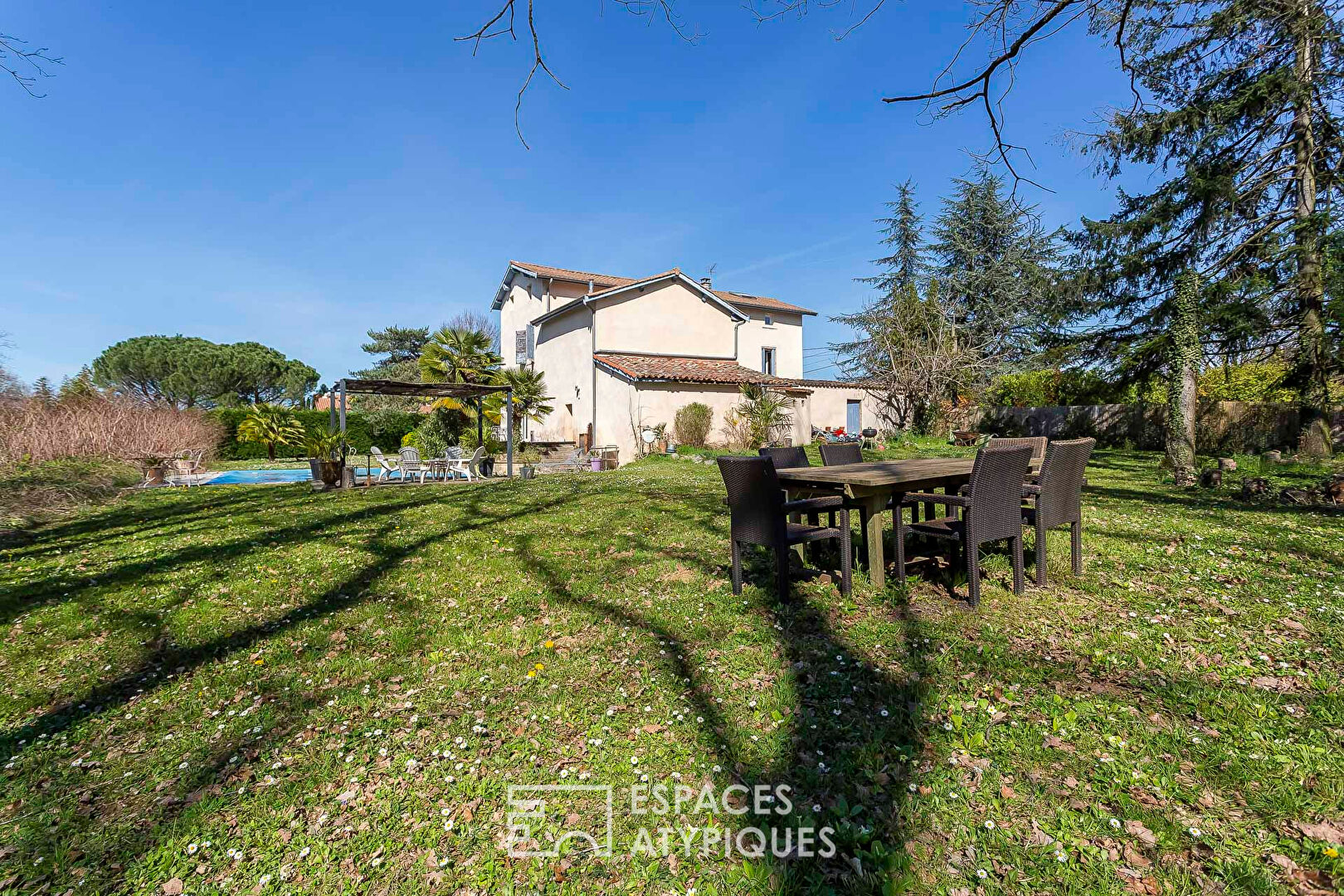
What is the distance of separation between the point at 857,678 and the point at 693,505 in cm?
584

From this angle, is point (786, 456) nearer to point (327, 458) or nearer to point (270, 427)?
point (327, 458)

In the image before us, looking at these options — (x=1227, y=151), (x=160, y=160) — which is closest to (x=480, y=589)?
(x=160, y=160)

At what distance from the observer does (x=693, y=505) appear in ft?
29.8

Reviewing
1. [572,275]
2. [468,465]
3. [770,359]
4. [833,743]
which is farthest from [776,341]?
[833,743]

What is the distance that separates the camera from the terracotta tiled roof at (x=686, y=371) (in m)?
20.7

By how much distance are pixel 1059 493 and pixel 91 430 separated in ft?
64.4

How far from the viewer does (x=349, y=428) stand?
2914 cm

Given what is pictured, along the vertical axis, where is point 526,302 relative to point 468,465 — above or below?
above

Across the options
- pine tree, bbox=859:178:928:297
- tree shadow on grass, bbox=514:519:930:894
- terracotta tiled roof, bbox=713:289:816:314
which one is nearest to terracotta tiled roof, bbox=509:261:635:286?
terracotta tiled roof, bbox=713:289:816:314

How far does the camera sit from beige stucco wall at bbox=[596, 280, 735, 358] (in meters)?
23.4

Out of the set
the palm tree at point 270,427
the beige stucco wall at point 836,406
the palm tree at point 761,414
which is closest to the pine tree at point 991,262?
the beige stucco wall at point 836,406

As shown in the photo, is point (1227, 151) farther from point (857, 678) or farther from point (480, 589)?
point (480, 589)

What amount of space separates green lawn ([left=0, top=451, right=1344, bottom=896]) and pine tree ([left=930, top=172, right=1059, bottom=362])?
98.7ft

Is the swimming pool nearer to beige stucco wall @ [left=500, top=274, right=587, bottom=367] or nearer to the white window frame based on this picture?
beige stucco wall @ [left=500, top=274, right=587, bottom=367]
